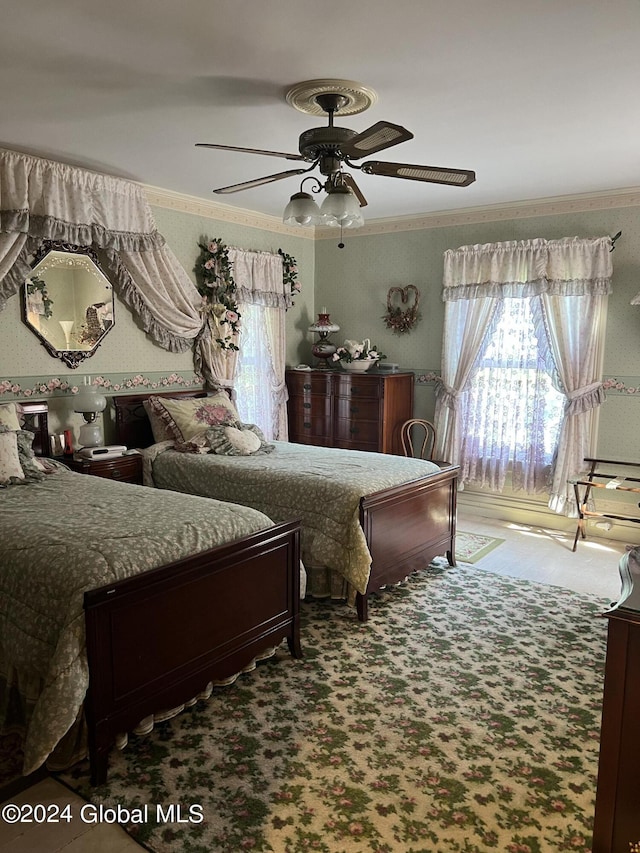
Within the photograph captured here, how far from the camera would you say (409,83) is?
9.55ft

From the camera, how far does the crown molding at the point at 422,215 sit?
192 inches

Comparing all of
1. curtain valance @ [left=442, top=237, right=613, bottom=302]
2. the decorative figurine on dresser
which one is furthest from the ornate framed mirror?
the decorative figurine on dresser

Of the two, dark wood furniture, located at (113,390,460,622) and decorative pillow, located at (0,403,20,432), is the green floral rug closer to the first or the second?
dark wood furniture, located at (113,390,460,622)

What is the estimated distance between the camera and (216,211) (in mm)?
5480

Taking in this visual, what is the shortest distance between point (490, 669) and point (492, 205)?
3.96 metres

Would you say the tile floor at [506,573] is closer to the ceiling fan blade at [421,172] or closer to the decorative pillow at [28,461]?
the decorative pillow at [28,461]

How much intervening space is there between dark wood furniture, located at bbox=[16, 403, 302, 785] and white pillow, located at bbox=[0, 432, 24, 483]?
5.09ft

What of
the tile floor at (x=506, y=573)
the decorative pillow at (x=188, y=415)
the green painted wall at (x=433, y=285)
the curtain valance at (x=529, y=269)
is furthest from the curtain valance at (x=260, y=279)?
the tile floor at (x=506, y=573)

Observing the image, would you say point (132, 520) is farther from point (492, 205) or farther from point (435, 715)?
point (492, 205)

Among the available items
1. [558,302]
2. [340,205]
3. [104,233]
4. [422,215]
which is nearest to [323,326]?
[422,215]

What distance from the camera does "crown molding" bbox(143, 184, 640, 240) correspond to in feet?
16.0

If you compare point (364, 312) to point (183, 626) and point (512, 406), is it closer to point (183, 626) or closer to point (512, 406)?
point (512, 406)

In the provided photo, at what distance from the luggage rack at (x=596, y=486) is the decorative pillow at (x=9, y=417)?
392 cm

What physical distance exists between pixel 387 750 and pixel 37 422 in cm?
318
